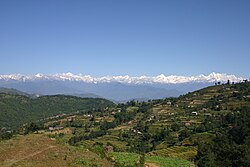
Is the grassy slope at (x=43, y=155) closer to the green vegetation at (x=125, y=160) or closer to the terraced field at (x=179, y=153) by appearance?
the green vegetation at (x=125, y=160)

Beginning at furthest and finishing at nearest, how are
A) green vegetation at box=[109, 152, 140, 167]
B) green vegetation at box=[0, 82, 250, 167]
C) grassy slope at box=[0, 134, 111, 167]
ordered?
green vegetation at box=[0, 82, 250, 167] < green vegetation at box=[109, 152, 140, 167] < grassy slope at box=[0, 134, 111, 167]

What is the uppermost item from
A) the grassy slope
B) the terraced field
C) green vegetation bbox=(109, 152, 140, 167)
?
the grassy slope

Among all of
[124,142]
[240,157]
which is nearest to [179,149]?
[124,142]

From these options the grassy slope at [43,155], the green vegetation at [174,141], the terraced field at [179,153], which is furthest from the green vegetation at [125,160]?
the terraced field at [179,153]

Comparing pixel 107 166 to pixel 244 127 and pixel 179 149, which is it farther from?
pixel 244 127

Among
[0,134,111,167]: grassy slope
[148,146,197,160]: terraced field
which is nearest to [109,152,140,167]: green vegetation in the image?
[0,134,111,167]: grassy slope

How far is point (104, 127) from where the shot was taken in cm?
19562

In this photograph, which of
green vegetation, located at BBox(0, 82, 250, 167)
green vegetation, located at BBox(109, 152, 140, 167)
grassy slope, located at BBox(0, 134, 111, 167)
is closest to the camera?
grassy slope, located at BBox(0, 134, 111, 167)

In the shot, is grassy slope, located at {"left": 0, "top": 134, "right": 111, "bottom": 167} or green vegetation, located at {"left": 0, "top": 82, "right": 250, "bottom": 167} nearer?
grassy slope, located at {"left": 0, "top": 134, "right": 111, "bottom": 167}

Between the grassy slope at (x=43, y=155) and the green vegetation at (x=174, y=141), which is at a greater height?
the grassy slope at (x=43, y=155)

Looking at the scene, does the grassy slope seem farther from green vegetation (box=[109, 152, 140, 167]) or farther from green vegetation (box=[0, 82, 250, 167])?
green vegetation (box=[109, 152, 140, 167])

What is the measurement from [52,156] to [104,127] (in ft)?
569

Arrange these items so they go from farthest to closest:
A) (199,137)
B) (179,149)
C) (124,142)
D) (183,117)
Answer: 1. (183,117)
2. (124,142)
3. (199,137)
4. (179,149)

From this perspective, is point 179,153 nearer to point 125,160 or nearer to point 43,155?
point 125,160
